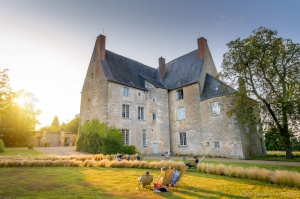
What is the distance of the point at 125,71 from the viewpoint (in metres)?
24.3

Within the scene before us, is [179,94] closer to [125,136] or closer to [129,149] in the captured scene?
[125,136]

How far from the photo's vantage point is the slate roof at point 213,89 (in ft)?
63.5

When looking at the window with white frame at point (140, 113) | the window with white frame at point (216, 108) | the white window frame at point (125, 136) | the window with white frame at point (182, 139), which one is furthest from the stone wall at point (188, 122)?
the white window frame at point (125, 136)

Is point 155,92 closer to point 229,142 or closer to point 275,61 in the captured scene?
point 229,142

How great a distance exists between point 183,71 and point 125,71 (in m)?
8.15

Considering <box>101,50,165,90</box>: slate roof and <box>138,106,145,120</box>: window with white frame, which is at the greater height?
<box>101,50,165,90</box>: slate roof

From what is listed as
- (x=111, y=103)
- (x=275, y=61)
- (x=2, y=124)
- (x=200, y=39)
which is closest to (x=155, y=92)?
(x=111, y=103)

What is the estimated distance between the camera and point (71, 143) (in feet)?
119

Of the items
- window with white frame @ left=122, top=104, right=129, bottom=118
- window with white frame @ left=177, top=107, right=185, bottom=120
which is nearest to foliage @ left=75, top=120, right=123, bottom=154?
window with white frame @ left=122, top=104, right=129, bottom=118

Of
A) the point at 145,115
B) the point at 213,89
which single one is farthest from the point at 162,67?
the point at 213,89

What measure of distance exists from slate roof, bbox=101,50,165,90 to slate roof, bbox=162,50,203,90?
2.06 m

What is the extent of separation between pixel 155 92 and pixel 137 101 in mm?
2716

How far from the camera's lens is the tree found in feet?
52.2

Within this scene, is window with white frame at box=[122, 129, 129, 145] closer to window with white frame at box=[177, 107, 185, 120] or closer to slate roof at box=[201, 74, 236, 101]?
window with white frame at box=[177, 107, 185, 120]
